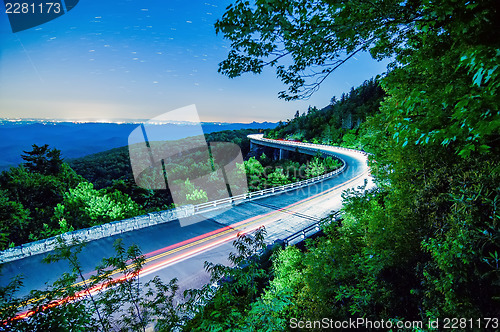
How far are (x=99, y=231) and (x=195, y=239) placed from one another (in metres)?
5.54

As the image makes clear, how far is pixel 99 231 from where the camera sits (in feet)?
37.3

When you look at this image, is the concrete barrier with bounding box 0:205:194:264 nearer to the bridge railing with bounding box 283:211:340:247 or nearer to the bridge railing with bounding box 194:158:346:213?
the bridge railing with bounding box 194:158:346:213

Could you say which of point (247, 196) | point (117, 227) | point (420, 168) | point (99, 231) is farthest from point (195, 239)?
point (420, 168)

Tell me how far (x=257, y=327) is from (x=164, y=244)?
869 cm

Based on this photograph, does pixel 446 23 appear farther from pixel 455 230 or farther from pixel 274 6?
pixel 455 230

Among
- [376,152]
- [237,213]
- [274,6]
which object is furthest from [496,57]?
[237,213]

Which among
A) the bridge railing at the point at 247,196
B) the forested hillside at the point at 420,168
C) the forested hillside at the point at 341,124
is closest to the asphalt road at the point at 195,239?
the bridge railing at the point at 247,196

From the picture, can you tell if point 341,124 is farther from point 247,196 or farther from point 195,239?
point 195,239

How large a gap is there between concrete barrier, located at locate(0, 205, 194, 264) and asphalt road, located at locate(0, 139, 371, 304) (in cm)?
35

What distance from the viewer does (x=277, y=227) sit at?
13.4 metres

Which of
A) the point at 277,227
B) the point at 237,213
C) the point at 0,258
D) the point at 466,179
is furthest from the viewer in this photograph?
the point at 237,213

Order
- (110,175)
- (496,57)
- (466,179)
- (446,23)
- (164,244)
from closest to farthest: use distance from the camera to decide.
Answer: (496,57) < (446,23) < (466,179) < (164,244) < (110,175)

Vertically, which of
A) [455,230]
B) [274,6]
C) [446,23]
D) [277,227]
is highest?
[274,6]

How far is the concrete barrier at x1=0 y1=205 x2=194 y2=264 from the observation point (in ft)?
31.1
